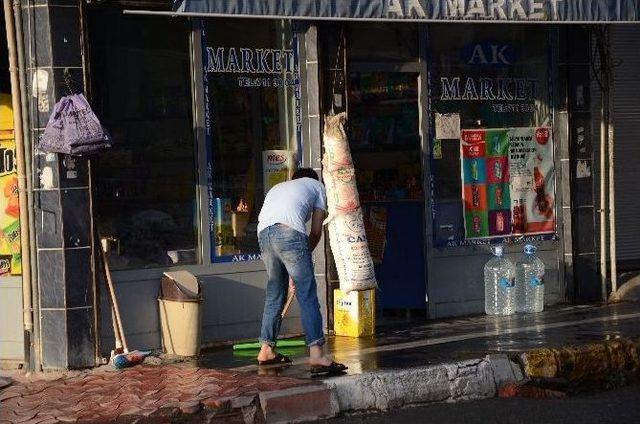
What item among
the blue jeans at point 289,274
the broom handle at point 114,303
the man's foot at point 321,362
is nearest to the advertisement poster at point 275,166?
the blue jeans at point 289,274

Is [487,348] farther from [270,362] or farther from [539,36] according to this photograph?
[539,36]

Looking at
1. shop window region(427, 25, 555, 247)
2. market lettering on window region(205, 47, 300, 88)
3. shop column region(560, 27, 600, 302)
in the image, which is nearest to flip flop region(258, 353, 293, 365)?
market lettering on window region(205, 47, 300, 88)

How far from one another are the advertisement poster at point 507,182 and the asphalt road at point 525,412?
156 inches

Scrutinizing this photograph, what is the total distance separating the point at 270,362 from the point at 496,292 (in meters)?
3.74

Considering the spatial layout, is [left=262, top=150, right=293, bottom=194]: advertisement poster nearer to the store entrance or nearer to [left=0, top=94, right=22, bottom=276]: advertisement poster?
the store entrance

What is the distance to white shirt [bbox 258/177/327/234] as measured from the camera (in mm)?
10164

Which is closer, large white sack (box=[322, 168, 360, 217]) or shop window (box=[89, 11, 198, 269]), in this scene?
shop window (box=[89, 11, 198, 269])

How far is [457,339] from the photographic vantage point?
1163 centimetres

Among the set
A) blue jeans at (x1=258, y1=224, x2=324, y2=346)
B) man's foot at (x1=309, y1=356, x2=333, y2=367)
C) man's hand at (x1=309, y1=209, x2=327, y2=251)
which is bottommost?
man's foot at (x1=309, y1=356, x2=333, y2=367)

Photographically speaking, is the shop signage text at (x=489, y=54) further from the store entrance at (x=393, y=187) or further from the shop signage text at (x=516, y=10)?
the shop signage text at (x=516, y=10)

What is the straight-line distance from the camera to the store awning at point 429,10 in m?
10.8

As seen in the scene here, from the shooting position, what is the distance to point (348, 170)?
1204 centimetres

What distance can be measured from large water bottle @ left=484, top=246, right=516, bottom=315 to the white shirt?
11.9 ft

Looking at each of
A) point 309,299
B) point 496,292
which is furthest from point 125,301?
point 496,292
